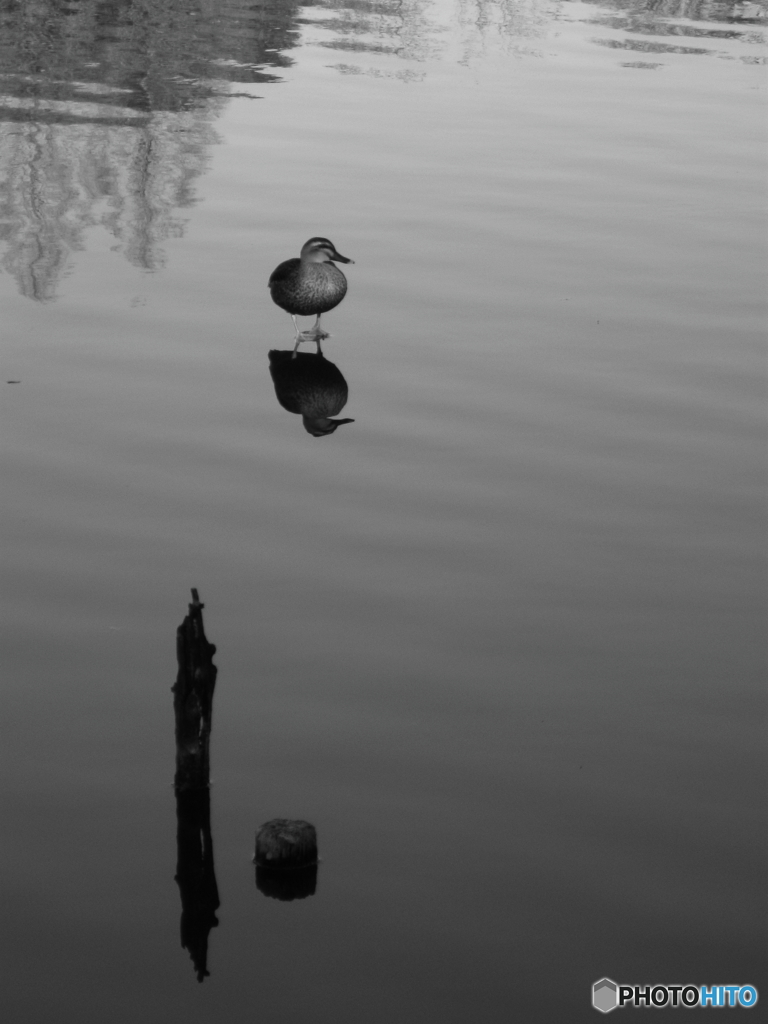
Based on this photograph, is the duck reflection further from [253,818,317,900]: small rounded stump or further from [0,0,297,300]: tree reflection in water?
[253,818,317,900]: small rounded stump

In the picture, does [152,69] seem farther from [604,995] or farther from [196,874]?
[604,995]

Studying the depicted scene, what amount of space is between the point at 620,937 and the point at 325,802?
1.56 metres

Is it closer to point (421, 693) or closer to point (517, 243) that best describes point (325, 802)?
point (421, 693)

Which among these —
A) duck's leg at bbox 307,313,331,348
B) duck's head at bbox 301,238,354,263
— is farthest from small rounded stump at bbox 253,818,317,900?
duck's head at bbox 301,238,354,263

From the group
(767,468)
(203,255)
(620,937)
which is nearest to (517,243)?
(203,255)

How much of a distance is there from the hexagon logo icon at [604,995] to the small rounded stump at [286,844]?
141 centimetres

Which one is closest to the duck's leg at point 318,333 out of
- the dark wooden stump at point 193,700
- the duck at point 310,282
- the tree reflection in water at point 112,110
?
the duck at point 310,282

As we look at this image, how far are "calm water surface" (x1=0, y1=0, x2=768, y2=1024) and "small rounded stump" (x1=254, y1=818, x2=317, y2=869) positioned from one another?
0.38ft

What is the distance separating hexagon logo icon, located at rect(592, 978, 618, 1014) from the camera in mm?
5938

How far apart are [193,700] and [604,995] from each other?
87.9 inches

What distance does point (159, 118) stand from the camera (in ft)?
62.5

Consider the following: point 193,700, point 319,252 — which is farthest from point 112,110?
point 193,700

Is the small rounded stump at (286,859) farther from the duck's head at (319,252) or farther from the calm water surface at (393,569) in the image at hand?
the duck's head at (319,252)

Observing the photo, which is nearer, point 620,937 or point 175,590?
point 620,937
